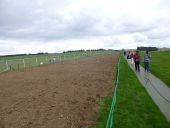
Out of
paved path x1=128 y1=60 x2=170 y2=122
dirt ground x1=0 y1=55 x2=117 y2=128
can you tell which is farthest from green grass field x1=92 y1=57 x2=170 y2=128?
dirt ground x1=0 y1=55 x2=117 y2=128

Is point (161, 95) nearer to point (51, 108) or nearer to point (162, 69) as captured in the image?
point (51, 108)

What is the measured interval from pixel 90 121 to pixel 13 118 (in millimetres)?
2421

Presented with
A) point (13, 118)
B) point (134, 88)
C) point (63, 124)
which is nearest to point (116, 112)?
point (63, 124)

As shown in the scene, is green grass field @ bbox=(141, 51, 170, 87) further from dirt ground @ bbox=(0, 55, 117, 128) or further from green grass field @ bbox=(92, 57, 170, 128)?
dirt ground @ bbox=(0, 55, 117, 128)

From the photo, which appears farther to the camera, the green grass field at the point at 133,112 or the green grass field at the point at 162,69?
the green grass field at the point at 162,69

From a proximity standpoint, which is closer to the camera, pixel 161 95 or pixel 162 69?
pixel 161 95

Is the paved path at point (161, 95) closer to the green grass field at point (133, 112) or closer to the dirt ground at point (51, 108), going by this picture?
the green grass field at point (133, 112)

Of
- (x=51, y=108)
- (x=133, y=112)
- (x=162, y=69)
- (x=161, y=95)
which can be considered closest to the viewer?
(x=133, y=112)

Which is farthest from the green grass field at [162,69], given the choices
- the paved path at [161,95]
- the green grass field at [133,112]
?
the green grass field at [133,112]

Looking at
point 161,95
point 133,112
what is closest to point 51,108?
point 133,112

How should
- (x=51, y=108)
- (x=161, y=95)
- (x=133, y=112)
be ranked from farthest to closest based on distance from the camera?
(x=161, y=95)
(x=51, y=108)
(x=133, y=112)

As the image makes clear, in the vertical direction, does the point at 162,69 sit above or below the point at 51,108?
below

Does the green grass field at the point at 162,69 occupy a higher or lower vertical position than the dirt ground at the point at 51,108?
lower

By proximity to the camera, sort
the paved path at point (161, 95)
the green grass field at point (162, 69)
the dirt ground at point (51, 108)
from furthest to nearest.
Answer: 1. the green grass field at point (162, 69)
2. the paved path at point (161, 95)
3. the dirt ground at point (51, 108)
